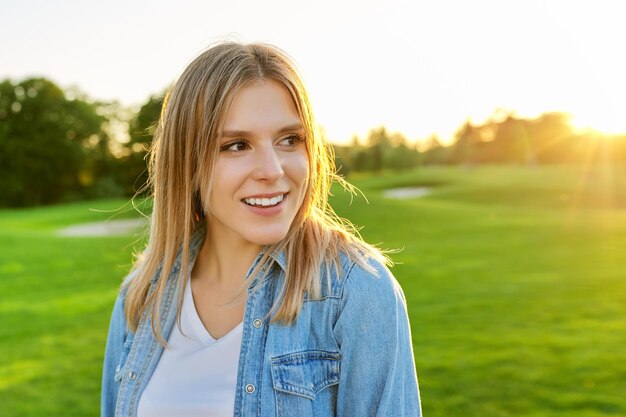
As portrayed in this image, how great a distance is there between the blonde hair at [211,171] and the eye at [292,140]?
2cm

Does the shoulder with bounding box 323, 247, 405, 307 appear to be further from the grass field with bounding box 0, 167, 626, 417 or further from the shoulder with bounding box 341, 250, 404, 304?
the grass field with bounding box 0, 167, 626, 417

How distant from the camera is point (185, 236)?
2.30 meters

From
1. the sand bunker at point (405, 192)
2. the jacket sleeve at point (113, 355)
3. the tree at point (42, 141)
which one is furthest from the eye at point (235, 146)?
the tree at point (42, 141)

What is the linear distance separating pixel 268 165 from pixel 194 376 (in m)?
0.70

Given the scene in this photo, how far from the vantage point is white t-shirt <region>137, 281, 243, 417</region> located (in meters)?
1.96

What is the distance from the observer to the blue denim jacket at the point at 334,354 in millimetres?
1745

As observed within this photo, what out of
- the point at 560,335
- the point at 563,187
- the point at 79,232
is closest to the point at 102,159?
the point at 79,232

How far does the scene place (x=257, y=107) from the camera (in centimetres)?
193

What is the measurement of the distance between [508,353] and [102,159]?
4073 centimetres

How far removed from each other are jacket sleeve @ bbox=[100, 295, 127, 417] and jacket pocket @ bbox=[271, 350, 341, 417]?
2.51ft

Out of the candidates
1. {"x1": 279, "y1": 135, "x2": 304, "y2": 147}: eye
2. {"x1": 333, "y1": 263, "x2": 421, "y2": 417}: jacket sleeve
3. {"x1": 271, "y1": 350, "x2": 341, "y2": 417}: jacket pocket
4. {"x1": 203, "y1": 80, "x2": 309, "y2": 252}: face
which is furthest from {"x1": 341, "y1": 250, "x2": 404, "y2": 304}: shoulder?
{"x1": 279, "y1": 135, "x2": 304, "y2": 147}: eye

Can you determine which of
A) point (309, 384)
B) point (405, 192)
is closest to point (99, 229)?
point (405, 192)

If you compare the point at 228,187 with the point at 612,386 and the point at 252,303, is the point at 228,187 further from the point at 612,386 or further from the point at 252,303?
the point at 612,386

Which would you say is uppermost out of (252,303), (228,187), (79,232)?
(228,187)
